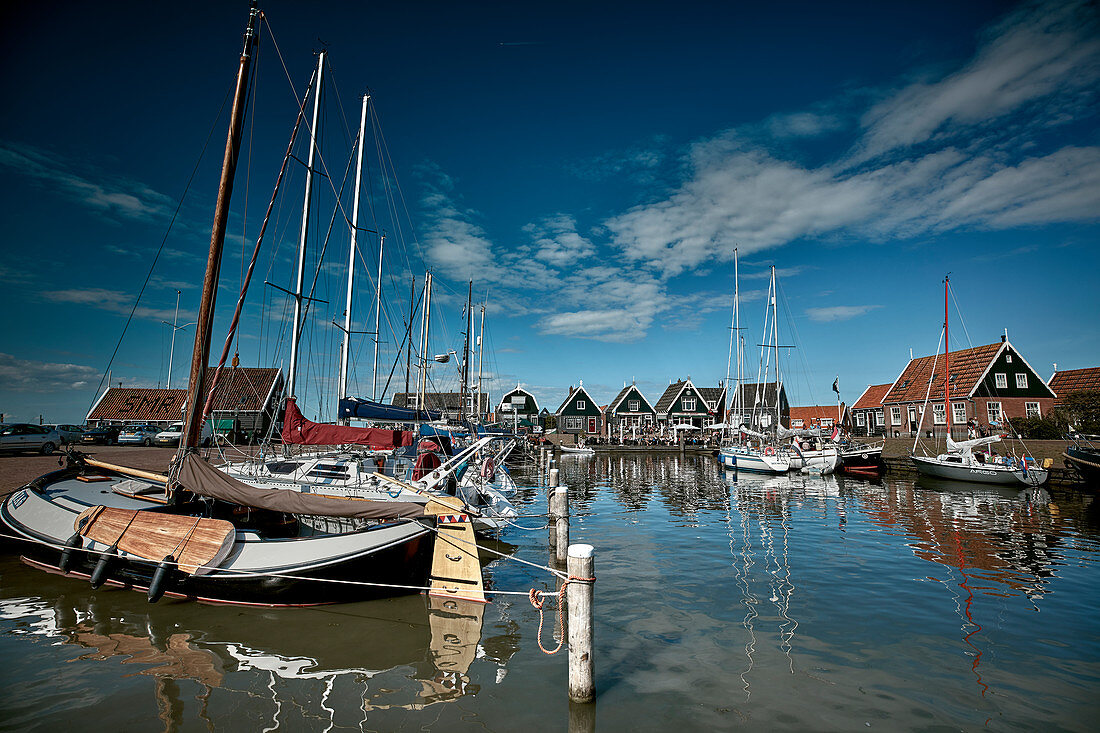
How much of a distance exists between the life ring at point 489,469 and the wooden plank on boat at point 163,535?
33.6 feet

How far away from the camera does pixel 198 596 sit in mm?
→ 9484

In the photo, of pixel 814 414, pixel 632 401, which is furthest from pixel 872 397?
pixel 632 401

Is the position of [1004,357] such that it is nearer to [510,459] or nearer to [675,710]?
[510,459]

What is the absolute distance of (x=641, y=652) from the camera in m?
7.77

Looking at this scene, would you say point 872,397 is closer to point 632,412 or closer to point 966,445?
point 632,412

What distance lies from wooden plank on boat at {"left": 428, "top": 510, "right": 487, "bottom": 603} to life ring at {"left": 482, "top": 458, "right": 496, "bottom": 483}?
30.1 ft

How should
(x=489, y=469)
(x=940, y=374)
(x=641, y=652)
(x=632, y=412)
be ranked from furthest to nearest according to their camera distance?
(x=632, y=412) → (x=940, y=374) → (x=489, y=469) → (x=641, y=652)

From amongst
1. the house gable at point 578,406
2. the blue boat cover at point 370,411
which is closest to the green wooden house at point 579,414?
the house gable at point 578,406

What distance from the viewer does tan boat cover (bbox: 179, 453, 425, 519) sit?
30.5 ft

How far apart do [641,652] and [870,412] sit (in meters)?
61.7

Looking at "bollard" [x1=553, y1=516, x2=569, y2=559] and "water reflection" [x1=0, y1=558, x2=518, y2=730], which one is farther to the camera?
"bollard" [x1=553, y1=516, x2=569, y2=559]

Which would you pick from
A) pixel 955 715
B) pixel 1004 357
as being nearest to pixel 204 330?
pixel 955 715

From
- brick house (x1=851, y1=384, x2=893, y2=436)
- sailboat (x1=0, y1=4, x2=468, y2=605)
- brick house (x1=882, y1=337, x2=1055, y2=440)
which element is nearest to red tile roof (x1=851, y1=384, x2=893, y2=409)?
brick house (x1=851, y1=384, x2=893, y2=436)

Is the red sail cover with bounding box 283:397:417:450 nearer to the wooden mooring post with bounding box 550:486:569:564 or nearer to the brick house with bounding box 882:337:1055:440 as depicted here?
the wooden mooring post with bounding box 550:486:569:564
